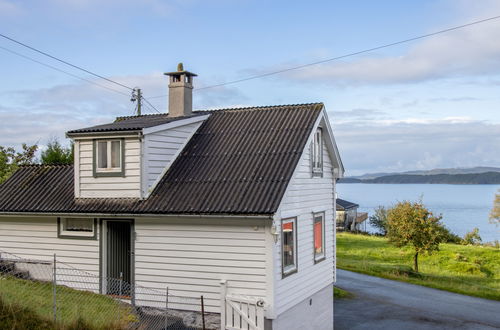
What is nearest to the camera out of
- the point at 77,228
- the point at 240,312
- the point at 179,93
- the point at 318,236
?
the point at 240,312

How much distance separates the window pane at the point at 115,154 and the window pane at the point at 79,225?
1739mm

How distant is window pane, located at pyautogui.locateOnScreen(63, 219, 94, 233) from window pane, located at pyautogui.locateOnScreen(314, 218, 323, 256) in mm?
6535

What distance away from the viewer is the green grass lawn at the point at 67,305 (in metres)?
10.7

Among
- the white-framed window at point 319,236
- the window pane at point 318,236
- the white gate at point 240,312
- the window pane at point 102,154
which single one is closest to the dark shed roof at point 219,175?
the window pane at point 102,154

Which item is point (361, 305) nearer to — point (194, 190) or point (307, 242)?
point (307, 242)

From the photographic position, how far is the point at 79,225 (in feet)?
49.2

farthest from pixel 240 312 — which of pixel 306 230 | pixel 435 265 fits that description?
pixel 435 265

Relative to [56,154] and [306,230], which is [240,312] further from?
[56,154]

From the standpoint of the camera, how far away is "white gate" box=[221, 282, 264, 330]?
40.7 feet

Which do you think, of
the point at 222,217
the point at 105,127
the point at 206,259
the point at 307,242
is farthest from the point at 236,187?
the point at 105,127

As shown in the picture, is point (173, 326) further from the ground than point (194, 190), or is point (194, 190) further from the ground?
point (194, 190)

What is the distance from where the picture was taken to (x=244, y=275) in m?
12.7

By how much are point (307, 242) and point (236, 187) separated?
9.93ft

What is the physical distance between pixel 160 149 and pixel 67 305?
4.81 metres
